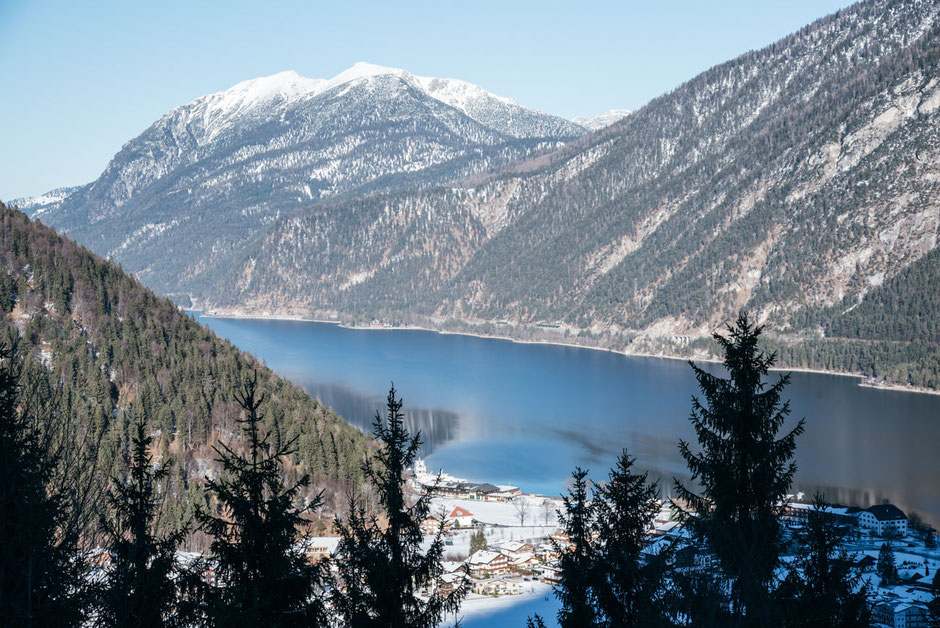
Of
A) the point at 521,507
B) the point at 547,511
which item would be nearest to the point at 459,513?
the point at 521,507

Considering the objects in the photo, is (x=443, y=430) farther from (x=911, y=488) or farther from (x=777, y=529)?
(x=777, y=529)

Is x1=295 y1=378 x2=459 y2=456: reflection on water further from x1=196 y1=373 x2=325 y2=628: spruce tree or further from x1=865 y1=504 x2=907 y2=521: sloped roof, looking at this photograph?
x1=196 y1=373 x2=325 y2=628: spruce tree

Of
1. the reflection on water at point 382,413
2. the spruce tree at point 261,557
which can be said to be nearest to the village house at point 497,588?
the spruce tree at point 261,557

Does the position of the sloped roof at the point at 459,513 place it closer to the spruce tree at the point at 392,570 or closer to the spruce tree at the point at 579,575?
the spruce tree at the point at 579,575

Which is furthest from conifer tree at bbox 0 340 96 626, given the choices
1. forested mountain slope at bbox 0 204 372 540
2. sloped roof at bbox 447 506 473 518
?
sloped roof at bbox 447 506 473 518

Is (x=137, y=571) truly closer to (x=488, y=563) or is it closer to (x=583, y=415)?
(x=488, y=563)
